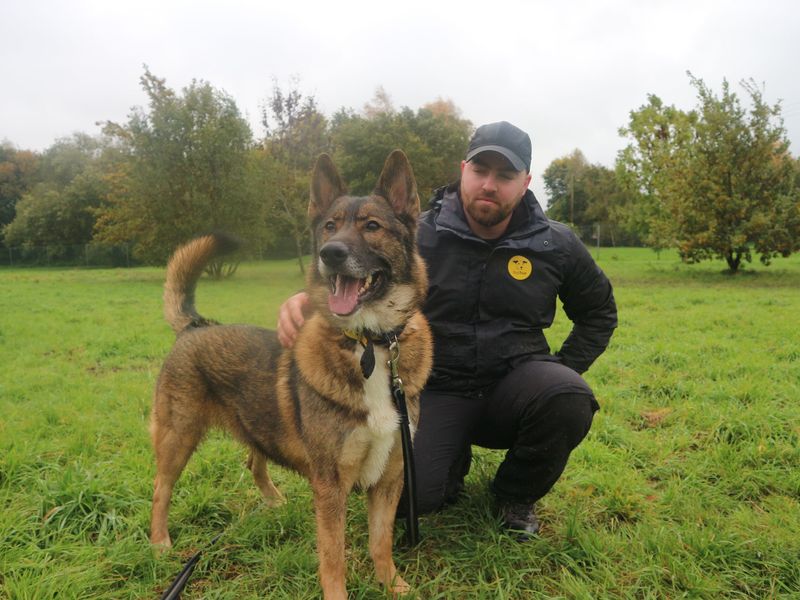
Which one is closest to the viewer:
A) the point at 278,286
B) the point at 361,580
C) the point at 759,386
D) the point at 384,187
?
the point at 361,580

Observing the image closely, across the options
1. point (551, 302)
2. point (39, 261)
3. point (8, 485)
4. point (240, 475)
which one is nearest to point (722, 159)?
point (551, 302)

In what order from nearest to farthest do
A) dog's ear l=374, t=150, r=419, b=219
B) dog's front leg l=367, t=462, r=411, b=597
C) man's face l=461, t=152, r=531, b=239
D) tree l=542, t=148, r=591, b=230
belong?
dog's front leg l=367, t=462, r=411, b=597
dog's ear l=374, t=150, r=419, b=219
man's face l=461, t=152, r=531, b=239
tree l=542, t=148, r=591, b=230

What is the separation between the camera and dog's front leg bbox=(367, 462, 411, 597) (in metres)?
2.57

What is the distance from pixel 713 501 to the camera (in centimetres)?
310

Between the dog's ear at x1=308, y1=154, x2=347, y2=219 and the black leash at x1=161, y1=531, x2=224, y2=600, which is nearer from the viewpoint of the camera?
the black leash at x1=161, y1=531, x2=224, y2=600

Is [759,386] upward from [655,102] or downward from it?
downward

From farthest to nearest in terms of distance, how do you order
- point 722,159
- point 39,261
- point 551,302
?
1. point 39,261
2. point 722,159
3. point 551,302

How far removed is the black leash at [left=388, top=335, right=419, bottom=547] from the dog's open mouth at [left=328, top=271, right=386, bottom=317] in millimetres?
266

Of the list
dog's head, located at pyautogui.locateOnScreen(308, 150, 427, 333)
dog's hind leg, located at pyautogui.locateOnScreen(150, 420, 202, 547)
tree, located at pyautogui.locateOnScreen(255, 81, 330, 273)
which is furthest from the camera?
tree, located at pyautogui.locateOnScreen(255, 81, 330, 273)

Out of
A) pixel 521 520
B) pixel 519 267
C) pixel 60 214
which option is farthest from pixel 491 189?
pixel 60 214

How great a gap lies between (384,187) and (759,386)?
4360 millimetres

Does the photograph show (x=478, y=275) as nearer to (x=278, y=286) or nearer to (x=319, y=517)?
(x=319, y=517)

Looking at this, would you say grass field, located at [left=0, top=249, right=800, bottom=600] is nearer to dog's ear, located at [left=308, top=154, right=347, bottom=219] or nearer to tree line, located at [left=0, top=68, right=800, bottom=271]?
dog's ear, located at [left=308, top=154, right=347, bottom=219]

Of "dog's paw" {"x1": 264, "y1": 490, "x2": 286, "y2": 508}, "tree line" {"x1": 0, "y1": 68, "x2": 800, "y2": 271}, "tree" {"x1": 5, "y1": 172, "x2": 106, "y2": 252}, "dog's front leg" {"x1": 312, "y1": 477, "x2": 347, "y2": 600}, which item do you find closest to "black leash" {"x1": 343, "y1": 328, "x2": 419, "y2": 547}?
"dog's front leg" {"x1": 312, "y1": 477, "x2": 347, "y2": 600}
